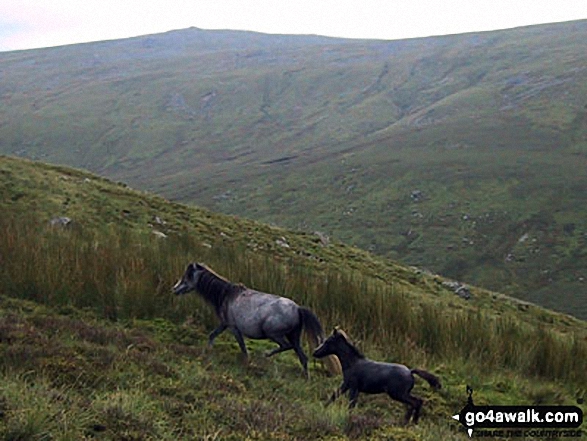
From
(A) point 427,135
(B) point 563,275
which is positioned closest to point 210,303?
(B) point 563,275

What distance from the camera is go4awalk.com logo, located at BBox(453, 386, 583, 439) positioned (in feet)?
22.1

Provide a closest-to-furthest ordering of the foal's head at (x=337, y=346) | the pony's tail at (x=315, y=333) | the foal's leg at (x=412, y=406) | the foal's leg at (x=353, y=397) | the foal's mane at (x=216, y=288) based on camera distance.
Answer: the foal's leg at (x=412, y=406)
the foal's leg at (x=353, y=397)
the foal's head at (x=337, y=346)
the pony's tail at (x=315, y=333)
the foal's mane at (x=216, y=288)

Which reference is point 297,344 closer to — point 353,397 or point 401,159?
point 353,397

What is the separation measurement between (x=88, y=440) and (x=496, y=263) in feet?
183

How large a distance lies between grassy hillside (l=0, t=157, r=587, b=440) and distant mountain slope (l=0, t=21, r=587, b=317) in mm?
38411

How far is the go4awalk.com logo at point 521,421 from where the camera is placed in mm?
6746

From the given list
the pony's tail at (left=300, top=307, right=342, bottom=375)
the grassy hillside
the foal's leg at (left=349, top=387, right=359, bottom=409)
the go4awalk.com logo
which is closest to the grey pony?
the pony's tail at (left=300, top=307, right=342, bottom=375)

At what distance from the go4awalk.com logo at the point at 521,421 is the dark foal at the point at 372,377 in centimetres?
74

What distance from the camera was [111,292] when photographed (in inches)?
373

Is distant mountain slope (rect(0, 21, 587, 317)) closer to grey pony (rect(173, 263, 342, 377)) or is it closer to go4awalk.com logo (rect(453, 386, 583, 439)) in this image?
go4awalk.com logo (rect(453, 386, 583, 439))

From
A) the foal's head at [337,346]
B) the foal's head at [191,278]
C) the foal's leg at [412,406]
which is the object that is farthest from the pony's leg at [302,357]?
the foal's head at [191,278]

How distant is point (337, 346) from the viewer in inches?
260

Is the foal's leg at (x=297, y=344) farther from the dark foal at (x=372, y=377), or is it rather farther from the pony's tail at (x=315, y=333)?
the dark foal at (x=372, y=377)

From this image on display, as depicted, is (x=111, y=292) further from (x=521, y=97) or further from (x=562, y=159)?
(x=521, y=97)
